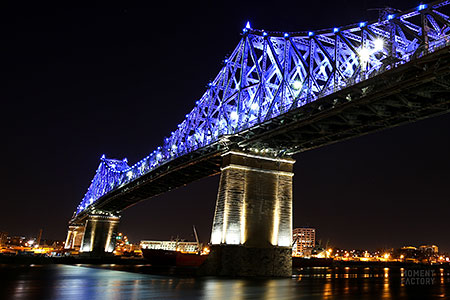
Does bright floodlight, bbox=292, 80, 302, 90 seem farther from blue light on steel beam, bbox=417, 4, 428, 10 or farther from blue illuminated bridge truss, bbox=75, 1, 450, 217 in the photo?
blue light on steel beam, bbox=417, 4, 428, 10

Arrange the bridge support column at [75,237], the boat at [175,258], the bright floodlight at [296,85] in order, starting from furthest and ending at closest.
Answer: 1. the bridge support column at [75,237]
2. the boat at [175,258]
3. the bright floodlight at [296,85]

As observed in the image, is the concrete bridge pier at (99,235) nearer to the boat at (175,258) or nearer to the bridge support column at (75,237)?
the boat at (175,258)

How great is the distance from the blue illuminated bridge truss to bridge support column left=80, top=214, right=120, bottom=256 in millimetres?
46345

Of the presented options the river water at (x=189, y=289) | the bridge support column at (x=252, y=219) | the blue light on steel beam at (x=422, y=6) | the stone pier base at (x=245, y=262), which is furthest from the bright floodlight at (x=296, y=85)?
the river water at (x=189, y=289)

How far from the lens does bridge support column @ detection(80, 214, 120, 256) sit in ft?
301

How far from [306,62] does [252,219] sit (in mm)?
14120

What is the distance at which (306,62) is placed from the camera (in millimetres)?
31484

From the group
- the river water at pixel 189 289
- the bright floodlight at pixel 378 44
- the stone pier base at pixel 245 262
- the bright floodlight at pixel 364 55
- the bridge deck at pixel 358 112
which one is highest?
the bright floodlight at pixel 378 44

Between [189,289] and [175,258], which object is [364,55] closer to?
[189,289]

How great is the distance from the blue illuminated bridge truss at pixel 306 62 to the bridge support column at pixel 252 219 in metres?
2.94

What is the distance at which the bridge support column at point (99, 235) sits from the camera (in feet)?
301

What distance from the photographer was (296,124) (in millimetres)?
30172

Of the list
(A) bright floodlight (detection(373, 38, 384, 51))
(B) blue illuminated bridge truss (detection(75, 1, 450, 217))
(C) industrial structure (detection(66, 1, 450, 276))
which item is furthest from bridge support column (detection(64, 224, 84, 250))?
(A) bright floodlight (detection(373, 38, 384, 51))

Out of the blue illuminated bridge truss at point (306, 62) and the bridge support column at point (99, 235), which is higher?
the blue illuminated bridge truss at point (306, 62)
